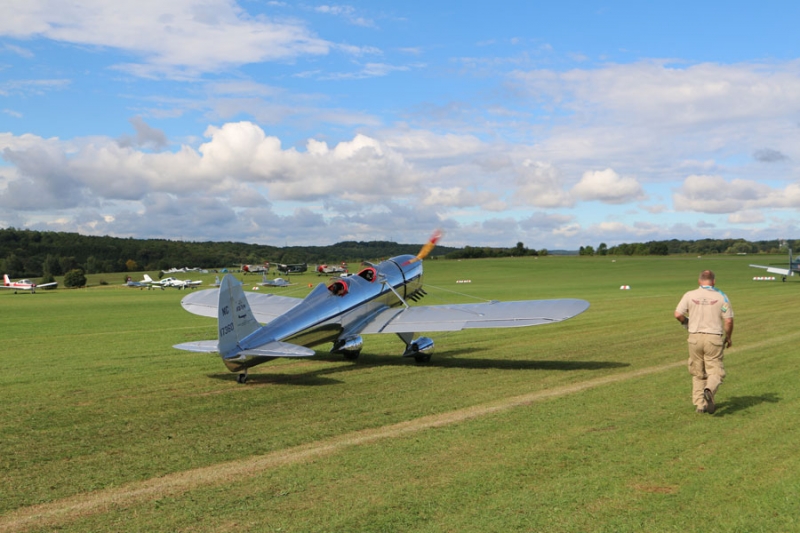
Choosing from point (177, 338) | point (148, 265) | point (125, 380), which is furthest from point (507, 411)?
point (148, 265)

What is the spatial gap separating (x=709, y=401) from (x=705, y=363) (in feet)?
1.50

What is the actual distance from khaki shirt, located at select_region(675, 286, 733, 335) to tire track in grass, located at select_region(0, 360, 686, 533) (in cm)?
243

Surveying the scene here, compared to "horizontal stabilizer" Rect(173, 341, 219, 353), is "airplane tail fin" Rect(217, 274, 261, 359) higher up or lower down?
higher up

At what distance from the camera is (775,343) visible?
14.3m

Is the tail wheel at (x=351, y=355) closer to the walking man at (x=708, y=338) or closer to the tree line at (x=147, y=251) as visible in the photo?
the walking man at (x=708, y=338)

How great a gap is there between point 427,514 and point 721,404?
533cm

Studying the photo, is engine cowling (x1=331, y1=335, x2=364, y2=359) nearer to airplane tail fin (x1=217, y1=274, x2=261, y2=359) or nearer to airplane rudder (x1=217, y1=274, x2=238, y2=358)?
airplane tail fin (x1=217, y1=274, x2=261, y2=359)

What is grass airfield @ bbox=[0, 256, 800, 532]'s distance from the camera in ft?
15.7

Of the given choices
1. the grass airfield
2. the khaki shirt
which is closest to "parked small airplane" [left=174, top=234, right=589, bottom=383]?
the grass airfield

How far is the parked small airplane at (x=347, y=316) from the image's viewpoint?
10.3m

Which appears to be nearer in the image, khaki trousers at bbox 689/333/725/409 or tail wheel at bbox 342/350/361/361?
khaki trousers at bbox 689/333/725/409

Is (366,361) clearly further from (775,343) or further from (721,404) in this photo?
(775,343)

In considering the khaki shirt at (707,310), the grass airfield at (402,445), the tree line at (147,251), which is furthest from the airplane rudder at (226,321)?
the tree line at (147,251)

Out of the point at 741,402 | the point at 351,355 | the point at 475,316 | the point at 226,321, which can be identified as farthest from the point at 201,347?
the point at 741,402
